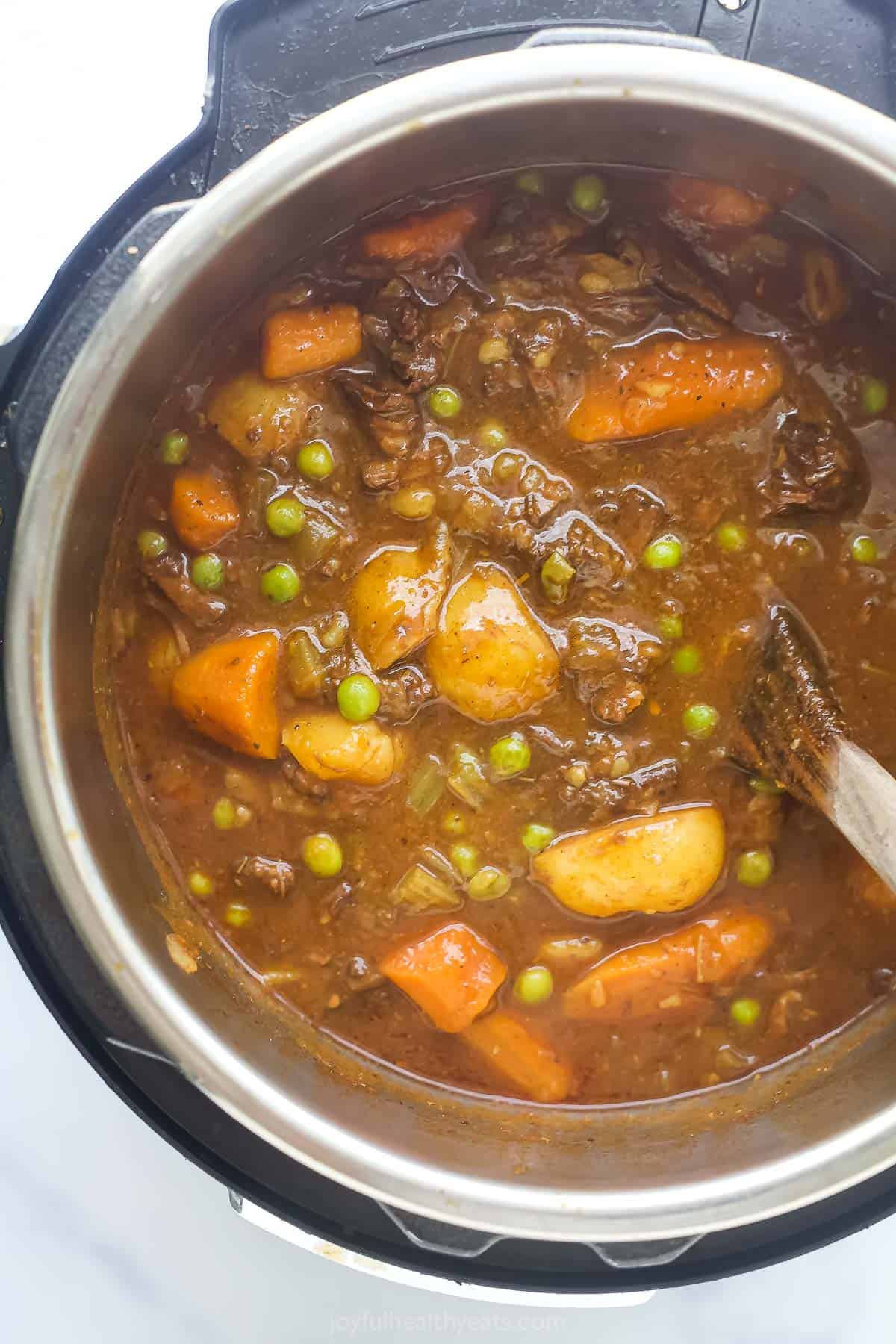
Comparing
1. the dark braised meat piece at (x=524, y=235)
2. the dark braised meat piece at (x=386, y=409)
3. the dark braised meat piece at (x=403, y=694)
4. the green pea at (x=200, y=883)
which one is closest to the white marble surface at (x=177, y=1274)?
the green pea at (x=200, y=883)

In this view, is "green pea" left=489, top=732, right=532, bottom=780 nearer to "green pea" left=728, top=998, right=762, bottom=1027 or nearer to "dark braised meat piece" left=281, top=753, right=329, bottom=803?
"dark braised meat piece" left=281, top=753, right=329, bottom=803

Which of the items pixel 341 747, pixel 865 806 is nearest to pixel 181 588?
pixel 341 747

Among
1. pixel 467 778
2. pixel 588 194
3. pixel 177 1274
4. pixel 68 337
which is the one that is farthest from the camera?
pixel 177 1274

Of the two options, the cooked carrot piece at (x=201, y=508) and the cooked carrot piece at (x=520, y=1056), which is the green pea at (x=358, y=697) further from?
the cooked carrot piece at (x=520, y=1056)

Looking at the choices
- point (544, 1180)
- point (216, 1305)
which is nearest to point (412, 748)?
point (544, 1180)

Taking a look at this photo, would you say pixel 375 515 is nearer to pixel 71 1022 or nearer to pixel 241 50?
pixel 241 50

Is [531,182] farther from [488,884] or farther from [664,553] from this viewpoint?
[488,884]
